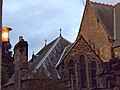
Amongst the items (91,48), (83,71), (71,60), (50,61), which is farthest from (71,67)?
(91,48)

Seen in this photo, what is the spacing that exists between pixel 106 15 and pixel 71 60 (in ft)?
27.7

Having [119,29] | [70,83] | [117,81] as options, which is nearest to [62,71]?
[70,83]

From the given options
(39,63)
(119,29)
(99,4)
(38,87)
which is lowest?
(38,87)

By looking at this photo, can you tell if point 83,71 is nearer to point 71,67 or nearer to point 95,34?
point 71,67

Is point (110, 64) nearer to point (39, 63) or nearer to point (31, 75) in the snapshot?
point (31, 75)

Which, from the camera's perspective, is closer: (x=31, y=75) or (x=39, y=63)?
(x=31, y=75)

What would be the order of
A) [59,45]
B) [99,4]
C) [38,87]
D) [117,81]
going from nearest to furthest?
[117,81] < [38,87] < [59,45] < [99,4]

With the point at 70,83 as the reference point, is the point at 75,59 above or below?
above

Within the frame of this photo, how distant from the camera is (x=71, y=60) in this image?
3156cm

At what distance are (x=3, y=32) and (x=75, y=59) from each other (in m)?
21.3

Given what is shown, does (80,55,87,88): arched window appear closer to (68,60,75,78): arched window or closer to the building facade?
the building facade

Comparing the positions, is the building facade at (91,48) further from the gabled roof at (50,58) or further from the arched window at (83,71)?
the gabled roof at (50,58)

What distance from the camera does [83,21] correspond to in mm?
39500

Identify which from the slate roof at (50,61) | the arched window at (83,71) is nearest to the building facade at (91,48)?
the arched window at (83,71)
